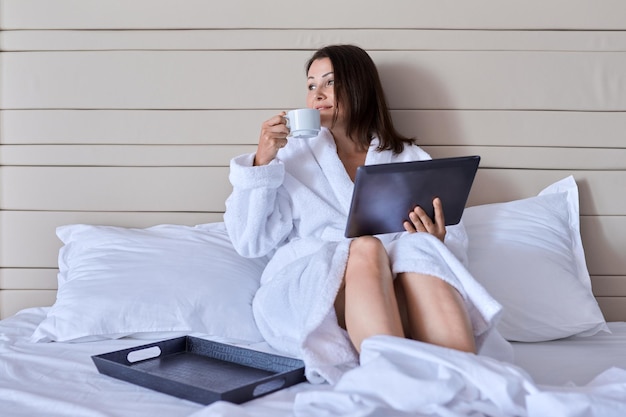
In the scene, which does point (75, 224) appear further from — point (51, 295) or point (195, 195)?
point (195, 195)

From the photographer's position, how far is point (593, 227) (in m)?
2.18

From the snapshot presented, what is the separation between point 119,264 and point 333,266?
72 centimetres

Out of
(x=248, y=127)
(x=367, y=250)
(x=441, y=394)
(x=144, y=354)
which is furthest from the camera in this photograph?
(x=248, y=127)

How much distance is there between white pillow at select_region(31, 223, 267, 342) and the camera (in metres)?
1.73

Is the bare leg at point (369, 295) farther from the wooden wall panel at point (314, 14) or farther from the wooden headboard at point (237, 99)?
the wooden wall panel at point (314, 14)

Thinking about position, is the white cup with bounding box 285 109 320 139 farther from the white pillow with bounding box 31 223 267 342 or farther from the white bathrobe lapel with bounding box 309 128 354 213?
the white pillow with bounding box 31 223 267 342

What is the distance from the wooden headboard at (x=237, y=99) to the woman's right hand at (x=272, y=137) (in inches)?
15.8

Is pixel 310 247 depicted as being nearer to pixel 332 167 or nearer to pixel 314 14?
pixel 332 167

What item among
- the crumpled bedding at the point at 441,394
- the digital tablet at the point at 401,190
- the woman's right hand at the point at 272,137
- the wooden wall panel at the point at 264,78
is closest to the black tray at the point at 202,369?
the crumpled bedding at the point at 441,394

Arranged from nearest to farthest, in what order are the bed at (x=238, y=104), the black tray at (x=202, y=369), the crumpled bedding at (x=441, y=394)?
the crumpled bedding at (x=441, y=394) → the black tray at (x=202, y=369) → the bed at (x=238, y=104)

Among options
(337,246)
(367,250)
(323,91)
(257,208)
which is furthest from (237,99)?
(367,250)

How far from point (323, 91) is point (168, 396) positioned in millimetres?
1083

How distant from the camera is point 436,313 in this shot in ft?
4.39

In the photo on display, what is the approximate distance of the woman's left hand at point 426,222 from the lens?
1588mm
